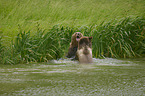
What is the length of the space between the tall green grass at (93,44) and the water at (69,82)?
3.48 ft

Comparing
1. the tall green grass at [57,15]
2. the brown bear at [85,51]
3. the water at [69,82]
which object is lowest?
the water at [69,82]

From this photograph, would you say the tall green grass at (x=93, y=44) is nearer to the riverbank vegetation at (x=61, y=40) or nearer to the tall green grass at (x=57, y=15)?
the riverbank vegetation at (x=61, y=40)

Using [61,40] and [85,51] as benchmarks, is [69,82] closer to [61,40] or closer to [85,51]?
[85,51]

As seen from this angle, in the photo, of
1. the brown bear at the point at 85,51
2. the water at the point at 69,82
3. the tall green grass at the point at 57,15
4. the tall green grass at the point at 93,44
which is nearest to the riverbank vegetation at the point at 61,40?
the tall green grass at the point at 93,44

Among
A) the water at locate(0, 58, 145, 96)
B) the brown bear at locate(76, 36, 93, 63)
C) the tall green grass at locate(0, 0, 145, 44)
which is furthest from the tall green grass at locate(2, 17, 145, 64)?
the water at locate(0, 58, 145, 96)

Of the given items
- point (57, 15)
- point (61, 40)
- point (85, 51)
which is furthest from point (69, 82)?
point (57, 15)

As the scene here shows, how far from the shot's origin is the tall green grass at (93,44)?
680cm

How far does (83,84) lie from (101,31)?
166 inches

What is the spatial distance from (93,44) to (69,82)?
150 inches

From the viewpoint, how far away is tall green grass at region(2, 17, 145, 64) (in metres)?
6.80

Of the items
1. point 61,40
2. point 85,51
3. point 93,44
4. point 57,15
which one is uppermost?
point 57,15

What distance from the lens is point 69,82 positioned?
4336 millimetres

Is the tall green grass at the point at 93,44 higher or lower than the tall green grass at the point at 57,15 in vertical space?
lower

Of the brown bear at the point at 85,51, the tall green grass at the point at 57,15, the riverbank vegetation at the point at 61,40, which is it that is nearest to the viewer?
the brown bear at the point at 85,51
